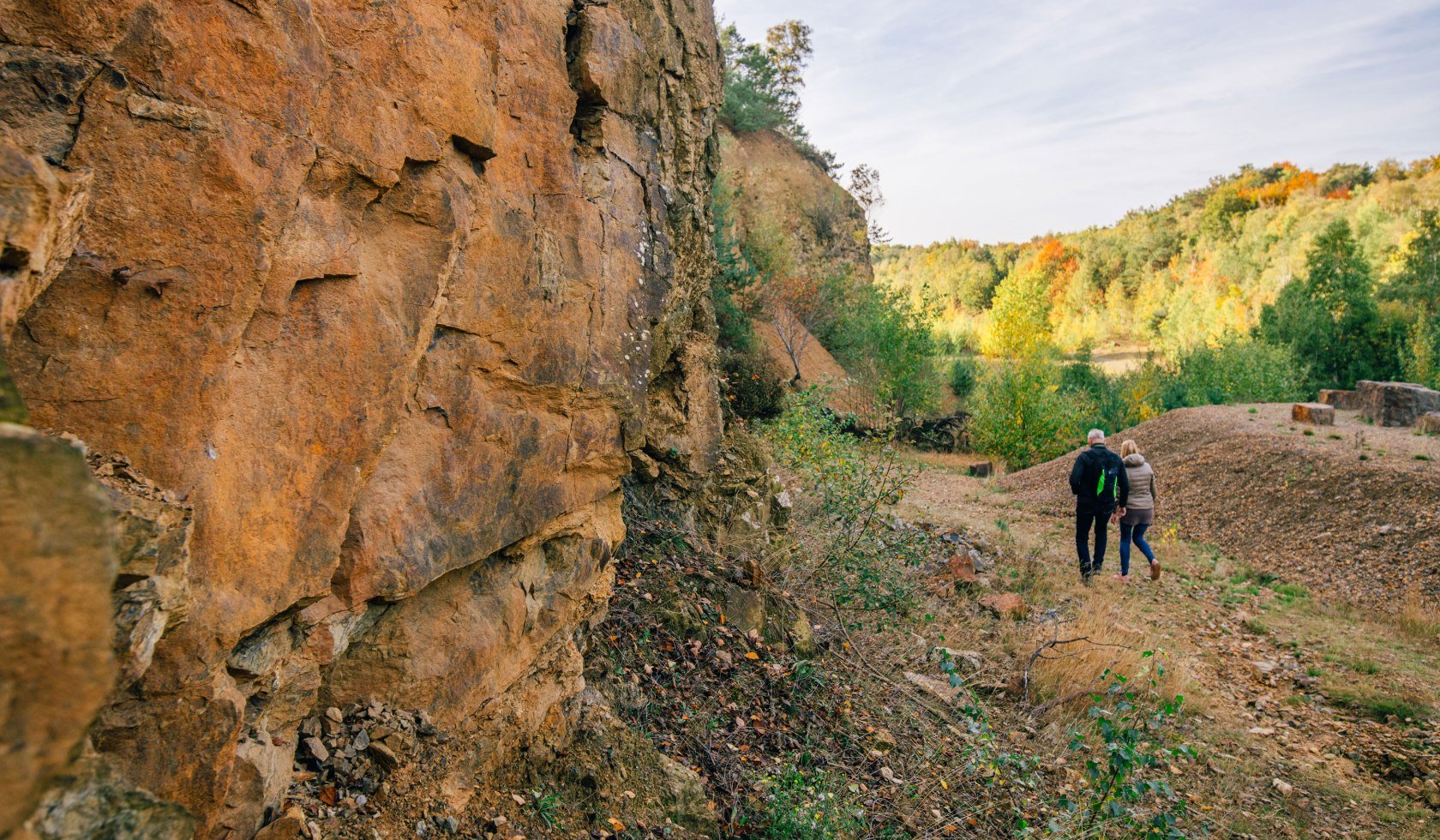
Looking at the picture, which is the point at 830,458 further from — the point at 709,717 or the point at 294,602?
the point at 294,602

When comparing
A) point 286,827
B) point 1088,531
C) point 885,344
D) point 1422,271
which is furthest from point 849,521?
point 1422,271

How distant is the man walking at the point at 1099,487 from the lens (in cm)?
911

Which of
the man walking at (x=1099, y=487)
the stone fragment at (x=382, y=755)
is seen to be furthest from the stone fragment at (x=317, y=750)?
the man walking at (x=1099, y=487)

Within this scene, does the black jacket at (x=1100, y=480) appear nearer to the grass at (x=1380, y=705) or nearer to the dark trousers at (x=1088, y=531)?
the dark trousers at (x=1088, y=531)

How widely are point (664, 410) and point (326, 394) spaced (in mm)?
3418

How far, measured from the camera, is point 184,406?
1.97 meters

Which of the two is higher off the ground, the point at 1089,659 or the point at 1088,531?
the point at 1088,531

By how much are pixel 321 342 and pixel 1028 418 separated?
18.0 metres

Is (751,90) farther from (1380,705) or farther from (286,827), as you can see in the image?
(286,827)

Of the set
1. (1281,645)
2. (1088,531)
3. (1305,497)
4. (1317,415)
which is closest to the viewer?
(1281,645)

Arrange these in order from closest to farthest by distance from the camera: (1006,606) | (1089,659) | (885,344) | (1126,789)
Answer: (1126,789)
(1089,659)
(1006,606)
(885,344)

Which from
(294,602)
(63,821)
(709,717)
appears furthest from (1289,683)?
(63,821)

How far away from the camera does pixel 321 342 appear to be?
2.38 metres

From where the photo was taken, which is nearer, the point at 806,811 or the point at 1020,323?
the point at 806,811
